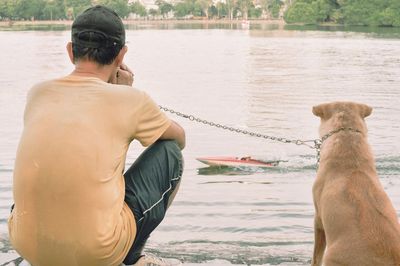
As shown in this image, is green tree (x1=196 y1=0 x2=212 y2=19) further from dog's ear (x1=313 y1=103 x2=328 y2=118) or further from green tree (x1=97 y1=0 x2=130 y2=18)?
dog's ear (x1=313 y1=103 x2=328 y2=118)

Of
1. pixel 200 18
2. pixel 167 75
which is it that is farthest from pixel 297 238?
pixel 200 18

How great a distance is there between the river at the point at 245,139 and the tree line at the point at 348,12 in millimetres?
73161

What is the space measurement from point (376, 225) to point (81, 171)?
5.24 ft

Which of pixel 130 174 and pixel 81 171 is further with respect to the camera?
pixel 130 174

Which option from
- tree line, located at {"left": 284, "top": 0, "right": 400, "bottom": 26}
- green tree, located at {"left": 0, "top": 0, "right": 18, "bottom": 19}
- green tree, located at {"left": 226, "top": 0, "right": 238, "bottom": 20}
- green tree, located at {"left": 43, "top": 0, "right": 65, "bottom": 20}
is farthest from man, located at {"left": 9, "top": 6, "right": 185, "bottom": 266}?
green tree, located at {"left": 226, "top": 0, "right": 238, "bottom": 20}

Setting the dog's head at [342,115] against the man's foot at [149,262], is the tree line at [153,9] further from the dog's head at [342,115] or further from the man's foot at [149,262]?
the man's foot at [149,262]

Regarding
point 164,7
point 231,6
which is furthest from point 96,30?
point 164,7

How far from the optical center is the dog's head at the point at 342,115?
4441 millimetres

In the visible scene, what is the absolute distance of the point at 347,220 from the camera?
12.0 ft

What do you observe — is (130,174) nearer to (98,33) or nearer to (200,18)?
(98,33)

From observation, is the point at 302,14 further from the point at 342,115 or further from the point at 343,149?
the point at 343,149

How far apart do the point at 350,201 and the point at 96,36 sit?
167 centimetres

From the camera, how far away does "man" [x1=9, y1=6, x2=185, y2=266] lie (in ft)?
10.0

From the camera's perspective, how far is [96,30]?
336 cm
